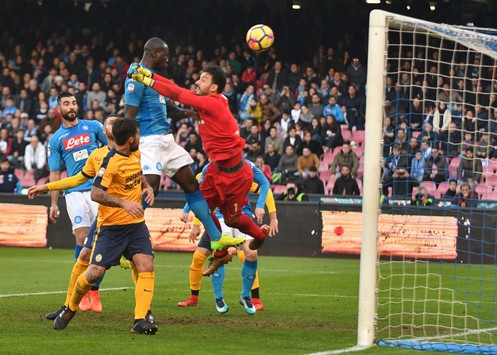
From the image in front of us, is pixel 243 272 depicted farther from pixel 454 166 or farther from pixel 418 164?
pixel 454 166

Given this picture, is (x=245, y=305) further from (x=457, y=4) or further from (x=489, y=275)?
(x=457, y=4)

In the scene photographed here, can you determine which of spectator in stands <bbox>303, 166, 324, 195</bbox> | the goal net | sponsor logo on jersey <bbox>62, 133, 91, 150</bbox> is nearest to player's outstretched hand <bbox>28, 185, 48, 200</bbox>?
sponsor logo on jersey <bbox>62, 133, 91, 150</bbox>

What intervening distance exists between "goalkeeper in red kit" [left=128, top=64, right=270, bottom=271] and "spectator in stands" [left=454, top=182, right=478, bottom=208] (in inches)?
310

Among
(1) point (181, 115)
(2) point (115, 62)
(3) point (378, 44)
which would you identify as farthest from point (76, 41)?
(3) point (378, 44)

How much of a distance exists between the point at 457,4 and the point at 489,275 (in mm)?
14099

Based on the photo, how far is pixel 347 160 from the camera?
82.4ft

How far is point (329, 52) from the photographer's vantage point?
28.9 m

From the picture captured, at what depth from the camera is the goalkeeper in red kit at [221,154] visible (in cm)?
1073

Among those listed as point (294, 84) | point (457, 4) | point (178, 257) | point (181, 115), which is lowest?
point (178, 257)

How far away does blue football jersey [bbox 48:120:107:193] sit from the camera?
12266mm

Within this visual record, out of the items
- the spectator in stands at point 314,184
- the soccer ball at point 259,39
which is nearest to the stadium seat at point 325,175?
the spectator in stands at point 314,184

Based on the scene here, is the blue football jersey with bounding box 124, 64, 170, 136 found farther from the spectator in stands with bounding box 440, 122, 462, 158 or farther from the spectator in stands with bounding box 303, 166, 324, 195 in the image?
the spectator in stands with bounding box 303, 166, 324, 195

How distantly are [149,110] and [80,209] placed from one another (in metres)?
1.71

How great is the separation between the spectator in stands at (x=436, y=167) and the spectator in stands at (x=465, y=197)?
0.41 metres
